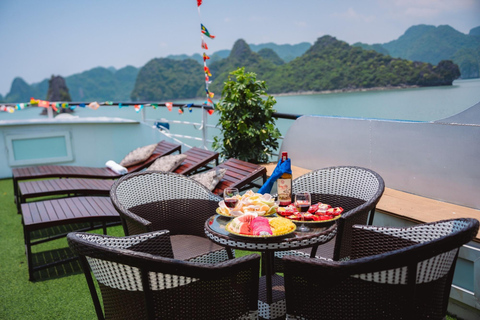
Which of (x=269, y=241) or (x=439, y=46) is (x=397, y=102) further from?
(x=269, y=241)

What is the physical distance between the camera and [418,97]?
3.99m

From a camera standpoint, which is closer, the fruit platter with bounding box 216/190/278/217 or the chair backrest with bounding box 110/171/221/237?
the fruit platter with bounding box 216/190/278/217

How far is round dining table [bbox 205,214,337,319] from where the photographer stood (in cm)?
162

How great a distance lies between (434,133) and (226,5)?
92.5 feet

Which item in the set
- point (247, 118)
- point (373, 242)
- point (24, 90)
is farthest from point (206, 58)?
point (24, 90)

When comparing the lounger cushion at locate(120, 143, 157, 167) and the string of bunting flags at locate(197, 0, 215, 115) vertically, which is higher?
the string of bunting flags at locate(197, 0, 215, 115)

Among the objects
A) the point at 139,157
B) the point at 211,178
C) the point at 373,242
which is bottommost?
the point at 139,157

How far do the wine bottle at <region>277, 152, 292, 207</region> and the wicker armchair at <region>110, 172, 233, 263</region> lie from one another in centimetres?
52

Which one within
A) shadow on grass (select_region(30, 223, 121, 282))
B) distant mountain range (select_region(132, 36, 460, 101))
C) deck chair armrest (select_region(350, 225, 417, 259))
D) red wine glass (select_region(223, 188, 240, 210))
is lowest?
shadow on grass (select_region(30, 223, 121, 282))

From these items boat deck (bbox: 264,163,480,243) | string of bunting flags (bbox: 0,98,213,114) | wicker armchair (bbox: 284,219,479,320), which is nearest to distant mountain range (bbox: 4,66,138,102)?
string of bunting flags (bbox: 0,98,213,114)

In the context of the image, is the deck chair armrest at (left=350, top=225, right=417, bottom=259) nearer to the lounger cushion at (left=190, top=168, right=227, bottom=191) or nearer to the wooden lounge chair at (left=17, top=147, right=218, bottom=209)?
the lounger cushion at (left=190, top=168, right=227, bottom=191)

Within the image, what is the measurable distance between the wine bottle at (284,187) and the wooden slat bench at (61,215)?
4.90ft

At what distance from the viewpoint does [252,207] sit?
74.9 inches

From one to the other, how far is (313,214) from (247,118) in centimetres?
249
